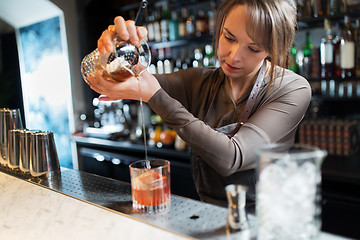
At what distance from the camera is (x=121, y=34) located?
36.8 inches

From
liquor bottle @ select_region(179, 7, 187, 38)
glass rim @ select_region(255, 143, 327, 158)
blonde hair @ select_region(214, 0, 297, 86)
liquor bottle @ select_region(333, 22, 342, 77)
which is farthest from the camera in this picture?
liquor bottle @ select_region(179, 7, 187, 38)

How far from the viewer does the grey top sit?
95 centimetres

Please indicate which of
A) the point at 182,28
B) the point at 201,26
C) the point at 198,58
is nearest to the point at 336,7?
the point at 201,26

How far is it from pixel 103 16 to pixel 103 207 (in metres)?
3.39

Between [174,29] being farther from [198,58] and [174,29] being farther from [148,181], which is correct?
[148,181]

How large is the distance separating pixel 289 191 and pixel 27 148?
0.96 meters

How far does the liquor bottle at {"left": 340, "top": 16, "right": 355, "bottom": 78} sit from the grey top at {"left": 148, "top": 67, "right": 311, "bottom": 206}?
1.34 metres

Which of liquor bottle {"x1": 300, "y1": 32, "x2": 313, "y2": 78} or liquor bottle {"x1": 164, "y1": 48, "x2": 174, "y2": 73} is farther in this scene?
liquor bottle {"x1": 164, "y1": 48, "x2": 174, "y2": 73}

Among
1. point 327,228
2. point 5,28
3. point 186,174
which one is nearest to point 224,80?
point 5,28

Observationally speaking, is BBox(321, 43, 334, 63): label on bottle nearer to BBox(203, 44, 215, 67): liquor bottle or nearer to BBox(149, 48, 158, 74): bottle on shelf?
BBox(203, 44, 215, 67): liquor bottle

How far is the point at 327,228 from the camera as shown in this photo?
2145 millimetres

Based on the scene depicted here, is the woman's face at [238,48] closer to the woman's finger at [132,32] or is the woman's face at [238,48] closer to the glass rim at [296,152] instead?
the woman's finger at [132,32]

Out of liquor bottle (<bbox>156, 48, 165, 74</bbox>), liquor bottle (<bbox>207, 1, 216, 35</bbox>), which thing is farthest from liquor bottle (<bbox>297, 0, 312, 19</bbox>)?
liquor bottle (<bbox>156, 48, 165, 74</bbox>)

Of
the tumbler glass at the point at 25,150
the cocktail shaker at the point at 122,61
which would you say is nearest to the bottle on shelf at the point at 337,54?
the cocktail shaker at the point at 122,61
